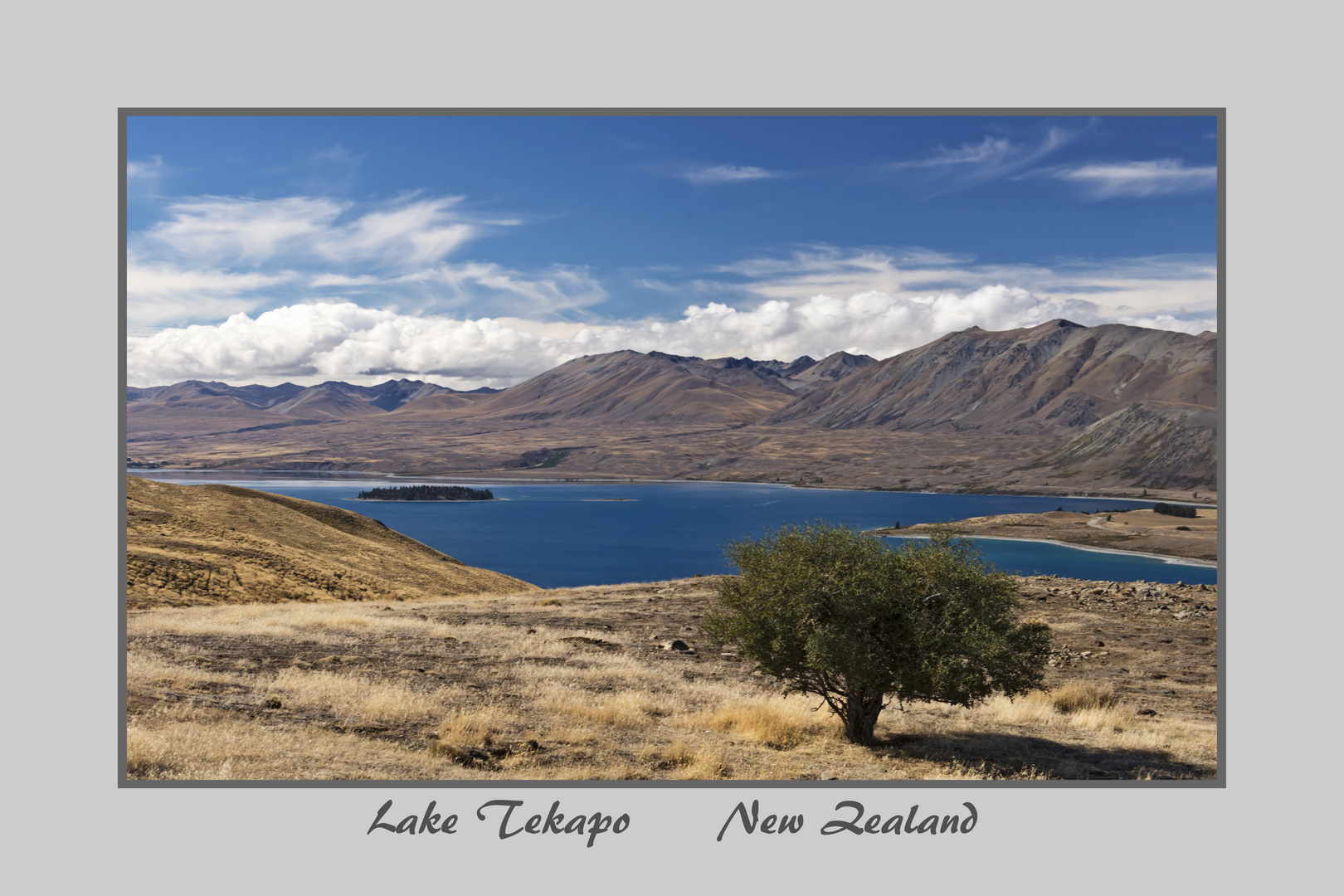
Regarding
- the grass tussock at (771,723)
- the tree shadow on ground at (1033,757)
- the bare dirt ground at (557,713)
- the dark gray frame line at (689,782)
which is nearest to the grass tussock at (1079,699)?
the bare dirt ground at (557,713)

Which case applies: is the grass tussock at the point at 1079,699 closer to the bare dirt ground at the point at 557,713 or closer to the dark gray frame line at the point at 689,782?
the bare dirt ground at the point at 557,713

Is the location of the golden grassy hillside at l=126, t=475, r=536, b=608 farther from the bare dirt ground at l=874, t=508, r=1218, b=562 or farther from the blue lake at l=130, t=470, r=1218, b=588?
the bare dirt ground at l=874, t=508, r=1218, b=562

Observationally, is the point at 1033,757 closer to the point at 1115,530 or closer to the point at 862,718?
the point at 862,718

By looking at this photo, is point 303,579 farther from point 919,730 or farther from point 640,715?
point 919,730

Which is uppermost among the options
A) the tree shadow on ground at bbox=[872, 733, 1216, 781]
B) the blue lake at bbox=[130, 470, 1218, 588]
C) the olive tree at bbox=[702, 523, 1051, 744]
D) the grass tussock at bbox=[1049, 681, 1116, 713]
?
the olive tree at bbox=[702, 523, 1051, 744]

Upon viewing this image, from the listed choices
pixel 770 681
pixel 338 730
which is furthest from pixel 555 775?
pixel 770 681

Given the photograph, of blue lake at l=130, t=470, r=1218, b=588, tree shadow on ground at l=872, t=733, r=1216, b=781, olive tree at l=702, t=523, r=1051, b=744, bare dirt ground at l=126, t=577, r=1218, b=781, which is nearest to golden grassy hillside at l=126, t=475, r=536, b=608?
bare dirt ground at l=126, t=577, r=1218, b=781
